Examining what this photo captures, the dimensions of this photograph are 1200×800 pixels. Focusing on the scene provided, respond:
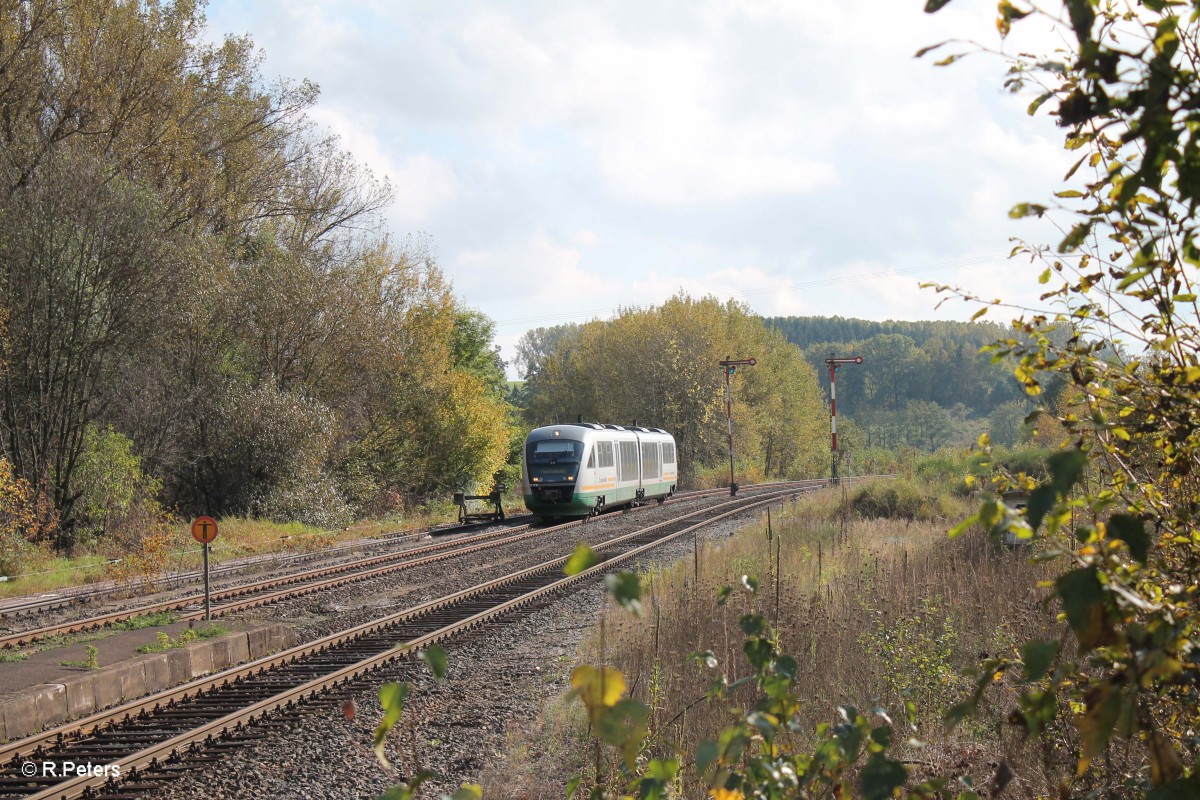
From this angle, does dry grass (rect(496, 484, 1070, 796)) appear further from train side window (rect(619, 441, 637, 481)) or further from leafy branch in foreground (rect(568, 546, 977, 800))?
A: train side window (rect(619, 441, 637, 481))

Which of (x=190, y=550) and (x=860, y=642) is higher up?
(x=860, y=642)

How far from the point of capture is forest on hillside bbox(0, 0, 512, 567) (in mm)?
22125

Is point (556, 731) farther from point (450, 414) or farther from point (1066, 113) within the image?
point (450, 414)

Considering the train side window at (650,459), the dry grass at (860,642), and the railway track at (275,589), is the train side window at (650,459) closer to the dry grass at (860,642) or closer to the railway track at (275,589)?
the railway track at (275,589)

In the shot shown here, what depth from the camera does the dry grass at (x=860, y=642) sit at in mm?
6035

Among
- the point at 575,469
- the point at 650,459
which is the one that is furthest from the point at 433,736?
the point at 650,459

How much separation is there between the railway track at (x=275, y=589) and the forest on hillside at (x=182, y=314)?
5831 millimetres

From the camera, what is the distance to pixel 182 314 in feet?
82.7

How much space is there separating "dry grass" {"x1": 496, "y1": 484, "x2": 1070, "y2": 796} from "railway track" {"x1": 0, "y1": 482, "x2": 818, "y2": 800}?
1.49m

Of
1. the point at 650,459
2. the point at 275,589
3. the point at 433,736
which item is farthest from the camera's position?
the point at 650,459

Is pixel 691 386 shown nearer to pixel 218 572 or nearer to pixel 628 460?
pixel 628 460

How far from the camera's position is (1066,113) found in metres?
1.77

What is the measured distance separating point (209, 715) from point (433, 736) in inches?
77.7

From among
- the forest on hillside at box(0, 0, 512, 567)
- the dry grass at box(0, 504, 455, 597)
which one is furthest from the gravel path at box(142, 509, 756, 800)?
the forest on hillside at box(0, 0, 512, 567)
